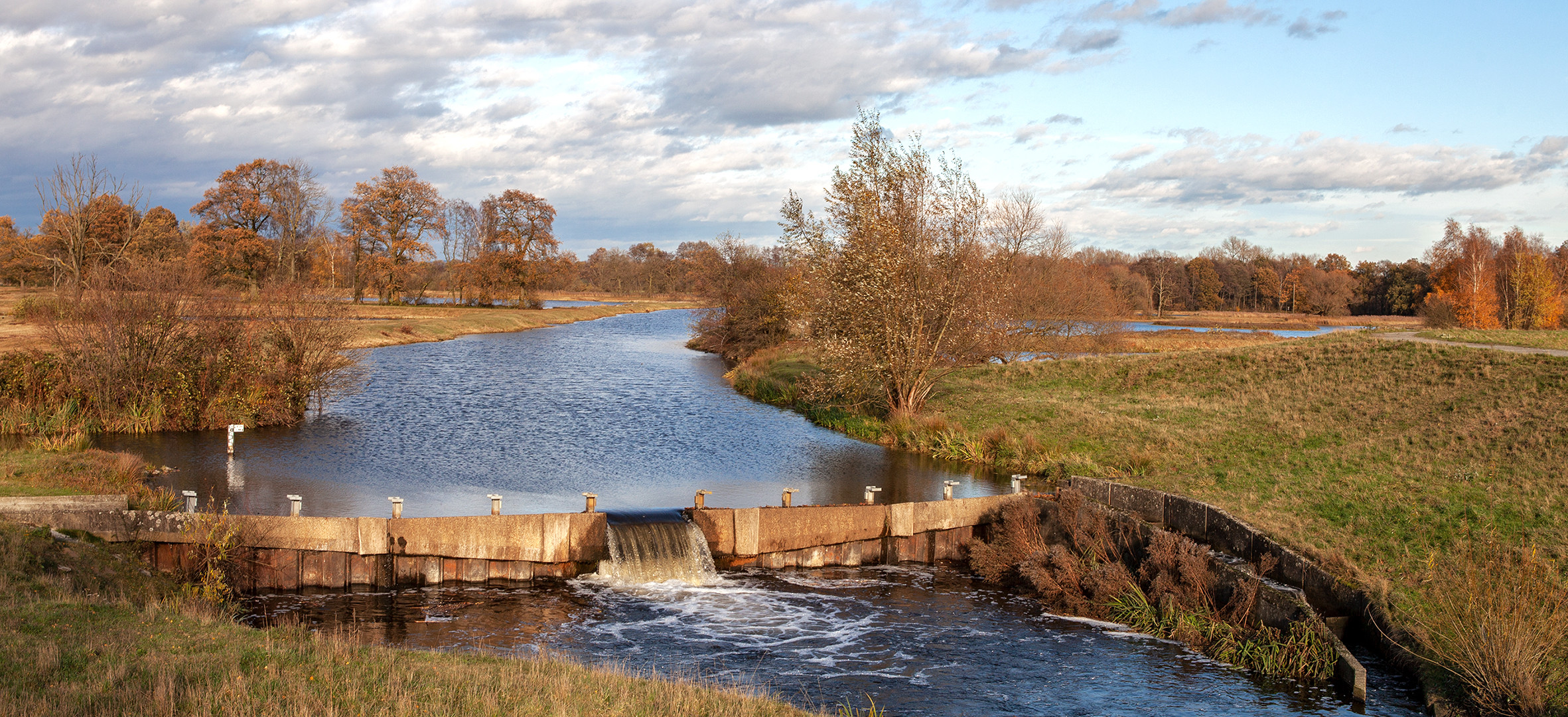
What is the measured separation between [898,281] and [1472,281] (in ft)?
168

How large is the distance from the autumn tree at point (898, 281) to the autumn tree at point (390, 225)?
196 feet

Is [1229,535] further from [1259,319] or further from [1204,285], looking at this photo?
[1204,285]

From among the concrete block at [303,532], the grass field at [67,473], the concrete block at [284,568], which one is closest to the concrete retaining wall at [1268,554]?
the concrete block at [303,532]

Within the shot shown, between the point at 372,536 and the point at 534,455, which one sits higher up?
the point at 372,536

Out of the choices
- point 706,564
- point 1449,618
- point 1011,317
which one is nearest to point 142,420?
point 706,564

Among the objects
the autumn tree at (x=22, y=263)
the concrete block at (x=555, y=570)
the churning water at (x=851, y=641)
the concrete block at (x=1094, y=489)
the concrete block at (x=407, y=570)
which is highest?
the autumn tree at (x=22, y=263)

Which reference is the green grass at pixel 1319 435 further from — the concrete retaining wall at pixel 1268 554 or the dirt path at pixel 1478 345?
the dirt path at pixel 1478 345

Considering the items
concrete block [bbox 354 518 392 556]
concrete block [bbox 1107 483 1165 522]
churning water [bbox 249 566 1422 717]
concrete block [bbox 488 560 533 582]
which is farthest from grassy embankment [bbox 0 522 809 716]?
concrete block [bbox 1107 483 1165 522]

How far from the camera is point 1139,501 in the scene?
16250 mm

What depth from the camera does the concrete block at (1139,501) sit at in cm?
1587

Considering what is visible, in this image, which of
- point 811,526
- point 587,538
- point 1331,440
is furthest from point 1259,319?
point 587,538

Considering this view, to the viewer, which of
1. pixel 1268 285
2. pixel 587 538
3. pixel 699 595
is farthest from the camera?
pixel 1268 285

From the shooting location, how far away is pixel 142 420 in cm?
2420

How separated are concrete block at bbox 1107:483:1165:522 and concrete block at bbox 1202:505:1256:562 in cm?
96
